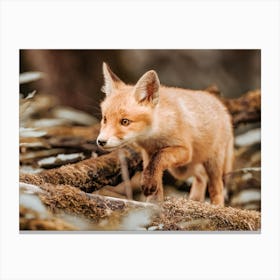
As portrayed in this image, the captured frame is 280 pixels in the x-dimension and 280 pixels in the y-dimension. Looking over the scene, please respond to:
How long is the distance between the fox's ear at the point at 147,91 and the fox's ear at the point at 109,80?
0.77 feet

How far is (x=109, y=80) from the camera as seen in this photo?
389 cm

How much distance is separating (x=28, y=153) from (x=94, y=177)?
0.56 metres

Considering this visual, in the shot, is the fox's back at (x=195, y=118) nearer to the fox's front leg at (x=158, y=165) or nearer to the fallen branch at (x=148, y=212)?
the fox's front leg at (x=158, y=165)

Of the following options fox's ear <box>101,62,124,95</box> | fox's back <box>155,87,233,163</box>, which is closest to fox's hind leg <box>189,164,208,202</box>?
fox's back <box>155,87,233,163</box>

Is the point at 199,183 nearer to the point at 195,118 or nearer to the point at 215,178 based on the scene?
the point at 215,178

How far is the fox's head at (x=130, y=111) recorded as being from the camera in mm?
3568

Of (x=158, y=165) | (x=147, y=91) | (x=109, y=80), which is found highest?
(x=109, y=80)

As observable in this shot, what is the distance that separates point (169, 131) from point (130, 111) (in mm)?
342

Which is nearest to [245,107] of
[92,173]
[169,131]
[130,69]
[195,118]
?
[195,118]

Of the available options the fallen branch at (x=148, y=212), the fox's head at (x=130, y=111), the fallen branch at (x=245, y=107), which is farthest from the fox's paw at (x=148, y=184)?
the fallen branch at (x=245, y=107)

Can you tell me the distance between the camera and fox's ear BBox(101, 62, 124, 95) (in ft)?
12.7

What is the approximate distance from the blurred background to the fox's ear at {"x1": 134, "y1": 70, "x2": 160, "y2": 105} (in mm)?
223
